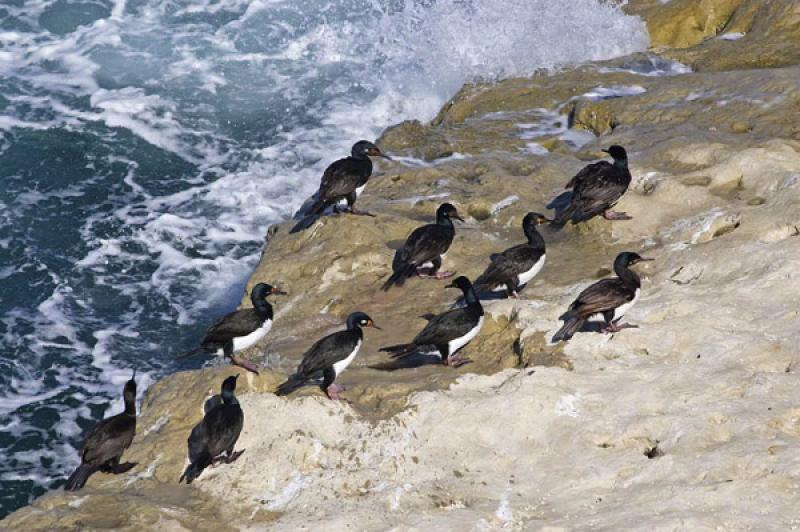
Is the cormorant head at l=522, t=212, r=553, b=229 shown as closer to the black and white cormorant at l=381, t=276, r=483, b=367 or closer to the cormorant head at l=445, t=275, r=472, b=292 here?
the cormorant head at l=445, t=275, r=472, b=292

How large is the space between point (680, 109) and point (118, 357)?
8.97 metres

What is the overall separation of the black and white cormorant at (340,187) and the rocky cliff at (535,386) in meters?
0.26

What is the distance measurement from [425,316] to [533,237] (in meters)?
1.46

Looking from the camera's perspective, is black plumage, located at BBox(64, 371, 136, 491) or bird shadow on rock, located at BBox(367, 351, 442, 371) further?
bird shadow on rock, located at BBox(367, 351, 442, 371)

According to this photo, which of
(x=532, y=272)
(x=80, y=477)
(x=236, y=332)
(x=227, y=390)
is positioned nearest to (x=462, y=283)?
(x=532, y=272)

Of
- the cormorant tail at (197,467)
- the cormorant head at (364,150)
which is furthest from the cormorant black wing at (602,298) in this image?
the cormorant head at (364,150)

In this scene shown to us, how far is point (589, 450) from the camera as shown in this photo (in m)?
8.67

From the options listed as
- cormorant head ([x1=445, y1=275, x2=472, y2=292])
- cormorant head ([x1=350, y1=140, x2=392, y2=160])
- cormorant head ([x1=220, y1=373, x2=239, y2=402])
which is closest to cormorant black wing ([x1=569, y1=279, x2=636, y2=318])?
cormorant head ([x1=445, y1=275, x2=472, y2=292])

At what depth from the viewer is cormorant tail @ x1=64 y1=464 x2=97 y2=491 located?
9461 mm

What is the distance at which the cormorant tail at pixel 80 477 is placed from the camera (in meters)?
9.46

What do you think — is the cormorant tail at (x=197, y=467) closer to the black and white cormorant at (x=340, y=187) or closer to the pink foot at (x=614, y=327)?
the pink foot at (x=614, y=327)

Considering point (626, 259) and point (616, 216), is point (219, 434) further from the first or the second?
point (616, 216)

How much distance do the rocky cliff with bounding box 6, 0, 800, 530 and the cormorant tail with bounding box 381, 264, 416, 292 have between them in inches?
4.8

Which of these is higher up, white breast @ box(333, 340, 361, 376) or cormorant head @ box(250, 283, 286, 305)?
white breast @ box(333, 340, 361, 376)
